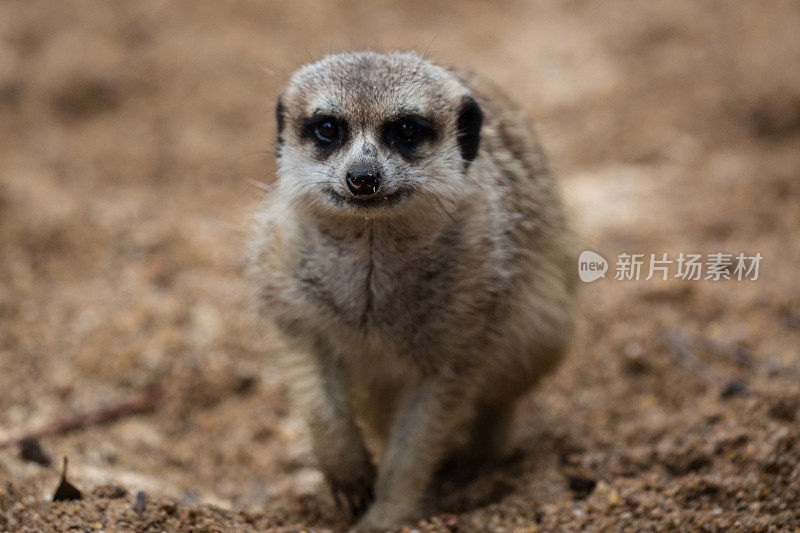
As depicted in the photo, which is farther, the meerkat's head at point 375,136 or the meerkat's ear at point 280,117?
the meerkat's ear at point 280,117

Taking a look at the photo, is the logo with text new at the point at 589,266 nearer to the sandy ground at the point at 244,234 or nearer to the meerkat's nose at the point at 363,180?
the sandy ground at the point at 244,234

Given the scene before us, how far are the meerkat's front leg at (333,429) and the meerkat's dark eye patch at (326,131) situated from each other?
2.36 feet

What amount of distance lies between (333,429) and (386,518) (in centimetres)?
34

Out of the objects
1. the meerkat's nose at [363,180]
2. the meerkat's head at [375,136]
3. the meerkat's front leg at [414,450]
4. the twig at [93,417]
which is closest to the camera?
the meerkat's nose at [363,180]

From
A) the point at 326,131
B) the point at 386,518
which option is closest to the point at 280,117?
the point at 326,131

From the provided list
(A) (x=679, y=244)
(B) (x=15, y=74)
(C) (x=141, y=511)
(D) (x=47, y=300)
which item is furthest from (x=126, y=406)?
(B) (x=15, y=74)

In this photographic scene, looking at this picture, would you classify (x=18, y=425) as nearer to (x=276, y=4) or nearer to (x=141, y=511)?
(x=141, y=511)

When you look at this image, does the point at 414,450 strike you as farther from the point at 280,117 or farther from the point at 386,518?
the point at 280,117

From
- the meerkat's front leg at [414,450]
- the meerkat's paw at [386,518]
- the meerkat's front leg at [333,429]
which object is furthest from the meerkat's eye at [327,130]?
the meerkat's paw at [386,518]

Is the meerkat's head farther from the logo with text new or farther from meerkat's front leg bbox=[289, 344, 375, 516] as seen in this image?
the logo with text new

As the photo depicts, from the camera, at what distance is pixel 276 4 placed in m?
6.60

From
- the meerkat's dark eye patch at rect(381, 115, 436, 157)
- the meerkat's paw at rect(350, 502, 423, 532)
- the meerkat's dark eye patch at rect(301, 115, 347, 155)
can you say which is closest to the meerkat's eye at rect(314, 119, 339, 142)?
the meerkat's dark eye patch at rect(301, 115, 347, 155)

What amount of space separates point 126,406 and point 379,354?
4.70ft

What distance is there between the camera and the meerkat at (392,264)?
2.37 m
